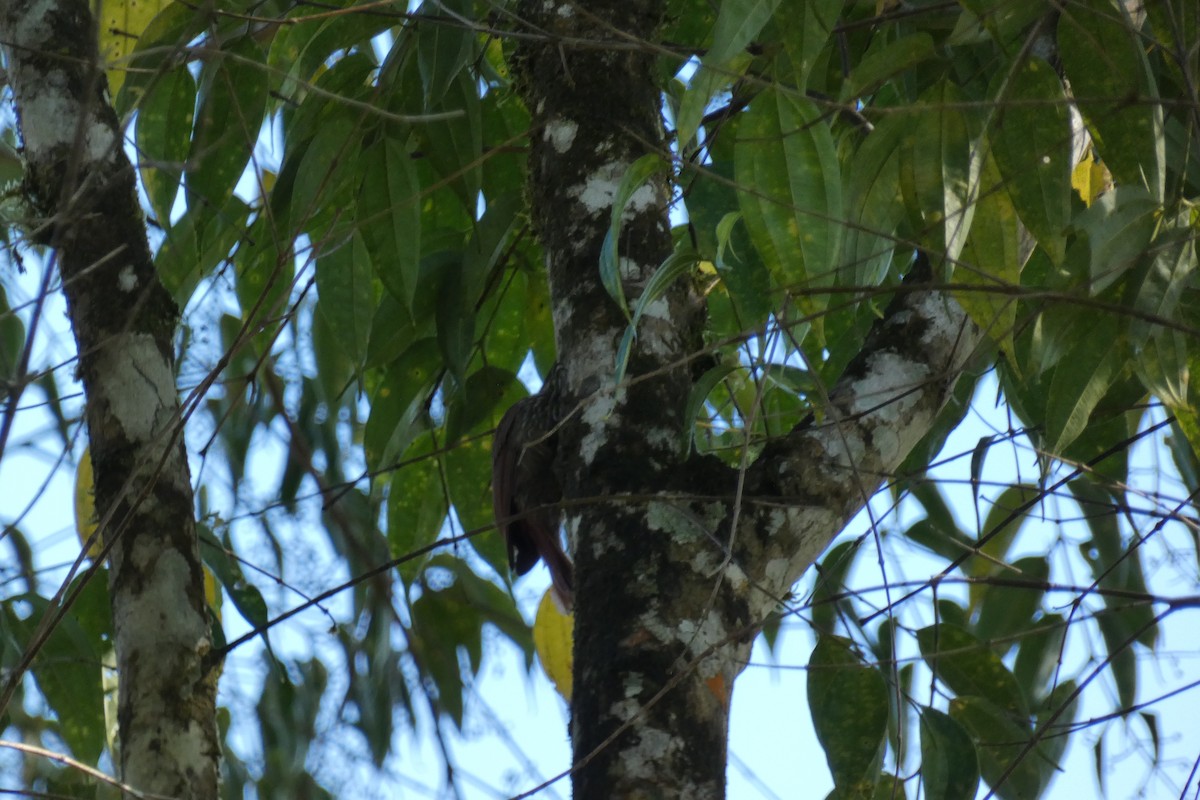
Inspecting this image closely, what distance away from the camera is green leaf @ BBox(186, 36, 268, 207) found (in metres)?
1.58

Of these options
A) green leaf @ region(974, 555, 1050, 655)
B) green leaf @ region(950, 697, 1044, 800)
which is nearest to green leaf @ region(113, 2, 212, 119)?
green leaf @ region(950, 697, 1044, 800)

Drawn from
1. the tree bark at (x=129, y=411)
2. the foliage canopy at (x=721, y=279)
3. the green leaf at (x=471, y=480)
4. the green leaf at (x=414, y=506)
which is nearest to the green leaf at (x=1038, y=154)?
the foliage canopy at (x=721, y=279)

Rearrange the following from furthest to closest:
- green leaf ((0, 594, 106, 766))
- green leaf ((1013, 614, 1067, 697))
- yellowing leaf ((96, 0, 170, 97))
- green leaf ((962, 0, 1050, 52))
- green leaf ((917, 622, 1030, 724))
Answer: green leaf ((1013, 614, 1067, 697))
yellowing leaf ((96, 0, 170, 97))
green leaf ((917, 622, 1030, 724))
green leaf ((0, 594, 106, 766))
green leaf ((962, 0, 1050, 52))

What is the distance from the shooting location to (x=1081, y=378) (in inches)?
50.3

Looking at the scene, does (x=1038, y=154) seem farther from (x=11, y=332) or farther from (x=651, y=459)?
(x=11, y=332)

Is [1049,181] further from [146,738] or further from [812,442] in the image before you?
[146,738]

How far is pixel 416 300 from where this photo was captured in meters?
1.71

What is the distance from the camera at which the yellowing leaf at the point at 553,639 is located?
6.38ft

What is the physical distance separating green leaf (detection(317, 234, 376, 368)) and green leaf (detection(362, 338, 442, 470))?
0.93 ft

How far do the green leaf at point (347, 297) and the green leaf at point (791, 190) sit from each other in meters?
0.51

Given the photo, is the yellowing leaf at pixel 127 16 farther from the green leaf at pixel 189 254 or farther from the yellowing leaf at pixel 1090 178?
the yellowing leaf at pixel 1090 178

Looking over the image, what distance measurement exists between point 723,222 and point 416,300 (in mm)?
580

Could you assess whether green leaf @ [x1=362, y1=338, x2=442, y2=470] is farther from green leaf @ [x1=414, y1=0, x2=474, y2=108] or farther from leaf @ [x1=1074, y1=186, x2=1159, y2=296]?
leaf @ [x1=1074, y1=186, x2=1159, y2=296]

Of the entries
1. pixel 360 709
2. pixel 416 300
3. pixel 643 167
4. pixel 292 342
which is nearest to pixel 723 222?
pixel 643 167
